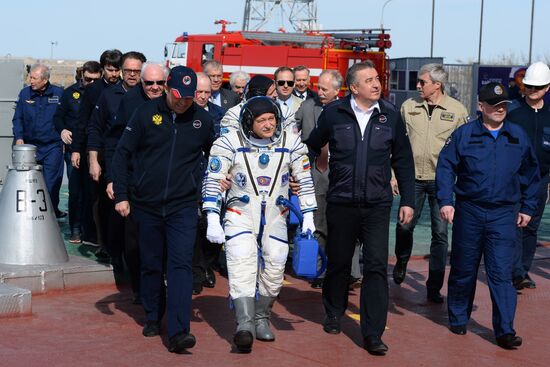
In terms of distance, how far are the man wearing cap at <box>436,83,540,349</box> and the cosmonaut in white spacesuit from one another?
4.01ft

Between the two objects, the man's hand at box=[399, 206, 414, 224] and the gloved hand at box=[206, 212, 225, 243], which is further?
the man's hand at box=[399, 206, 414, 224]

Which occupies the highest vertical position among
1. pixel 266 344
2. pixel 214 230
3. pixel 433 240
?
pixel 214 230

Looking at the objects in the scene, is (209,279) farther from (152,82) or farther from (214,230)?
(214,230)

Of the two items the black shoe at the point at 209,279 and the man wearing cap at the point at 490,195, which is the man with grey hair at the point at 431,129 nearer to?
the man wearing cap at the point at 490,195

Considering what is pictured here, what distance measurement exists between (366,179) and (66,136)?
15.1ft

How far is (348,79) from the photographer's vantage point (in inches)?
310

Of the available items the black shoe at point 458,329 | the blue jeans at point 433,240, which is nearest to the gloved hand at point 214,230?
the black shoe at point 458,329

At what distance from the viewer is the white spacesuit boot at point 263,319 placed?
7523 millimetres

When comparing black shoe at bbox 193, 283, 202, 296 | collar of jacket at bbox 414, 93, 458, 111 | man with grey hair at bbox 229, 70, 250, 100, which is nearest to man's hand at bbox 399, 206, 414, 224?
collar of jacket at bbox 414, 93, 458, 111

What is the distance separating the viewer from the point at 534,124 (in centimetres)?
966

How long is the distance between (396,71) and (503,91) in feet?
86.7

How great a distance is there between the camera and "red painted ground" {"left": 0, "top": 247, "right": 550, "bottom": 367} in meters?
7.04

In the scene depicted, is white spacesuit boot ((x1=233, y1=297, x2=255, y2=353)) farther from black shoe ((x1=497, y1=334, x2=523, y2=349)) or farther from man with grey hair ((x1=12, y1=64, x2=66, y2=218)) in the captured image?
man with grey hair ((x1=12, y1=64, x2=66, y2=218))

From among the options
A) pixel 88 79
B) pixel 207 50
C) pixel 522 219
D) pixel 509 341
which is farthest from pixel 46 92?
pixel 207 50
